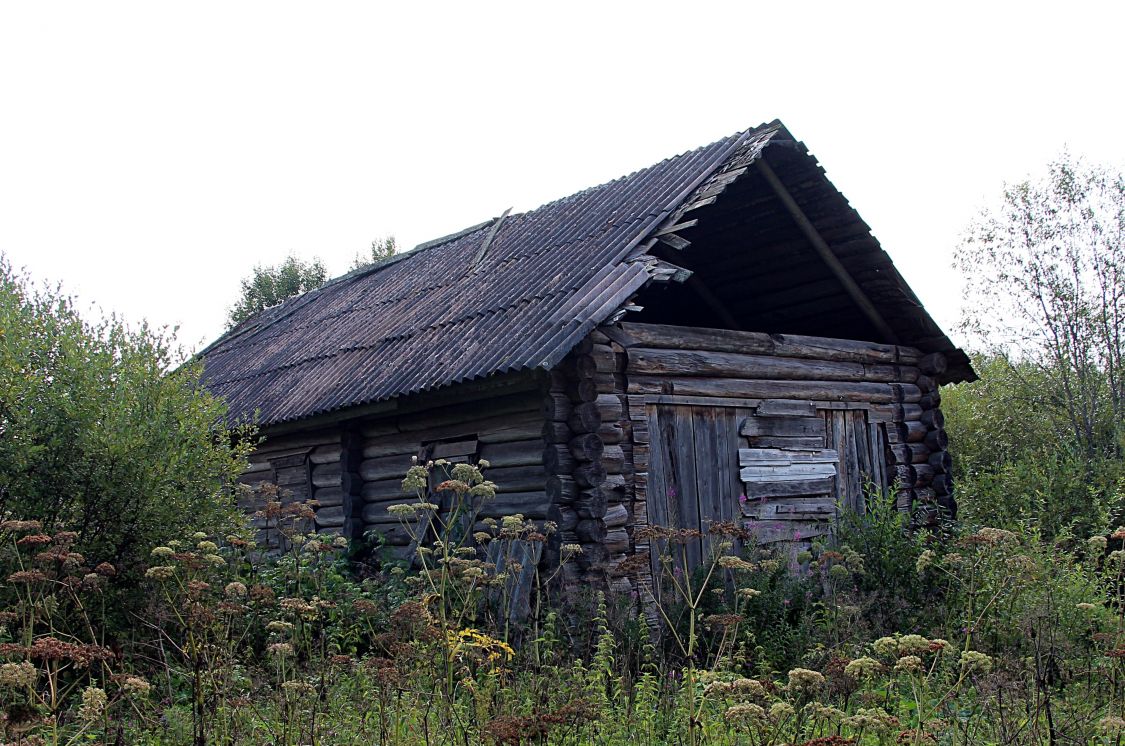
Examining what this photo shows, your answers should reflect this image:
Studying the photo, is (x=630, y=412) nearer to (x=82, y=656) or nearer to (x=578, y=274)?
(x=578, y=274)

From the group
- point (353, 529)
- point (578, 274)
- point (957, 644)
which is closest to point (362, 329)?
point (353, 529)

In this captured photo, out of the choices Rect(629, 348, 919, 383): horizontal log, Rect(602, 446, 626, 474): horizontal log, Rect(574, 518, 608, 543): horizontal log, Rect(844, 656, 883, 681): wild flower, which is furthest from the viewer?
Rect(629, 348, 919, 383): horizontal log

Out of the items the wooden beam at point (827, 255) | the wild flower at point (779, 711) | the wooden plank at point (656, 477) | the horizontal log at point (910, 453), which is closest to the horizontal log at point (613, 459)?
the wooden plank at point (656, 477)

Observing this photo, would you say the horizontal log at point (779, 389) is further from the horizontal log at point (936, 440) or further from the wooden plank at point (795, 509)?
the wooden plank at point (795, 509)

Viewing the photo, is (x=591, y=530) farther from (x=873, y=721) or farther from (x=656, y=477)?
(x=873, y=721)

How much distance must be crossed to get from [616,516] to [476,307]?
3085mm

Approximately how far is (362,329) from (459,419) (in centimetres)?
337

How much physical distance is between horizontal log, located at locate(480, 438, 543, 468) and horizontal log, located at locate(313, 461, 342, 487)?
237 cm

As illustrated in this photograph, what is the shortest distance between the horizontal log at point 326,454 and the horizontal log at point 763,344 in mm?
3934

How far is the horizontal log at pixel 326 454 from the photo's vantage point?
1084cm

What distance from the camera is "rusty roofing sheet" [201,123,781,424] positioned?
27.7ft

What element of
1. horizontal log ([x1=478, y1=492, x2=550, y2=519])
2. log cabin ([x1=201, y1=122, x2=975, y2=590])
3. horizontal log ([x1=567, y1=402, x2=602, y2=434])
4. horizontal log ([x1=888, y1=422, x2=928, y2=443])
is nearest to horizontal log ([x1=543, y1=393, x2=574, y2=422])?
log cabin ([x1=201, y1=122, x2=975, y2=590])

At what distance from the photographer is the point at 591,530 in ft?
26.6

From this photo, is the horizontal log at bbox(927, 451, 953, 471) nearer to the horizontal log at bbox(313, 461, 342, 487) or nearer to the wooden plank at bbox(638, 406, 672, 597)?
the wooden plank at bbox(638, 406, 672, 597)
